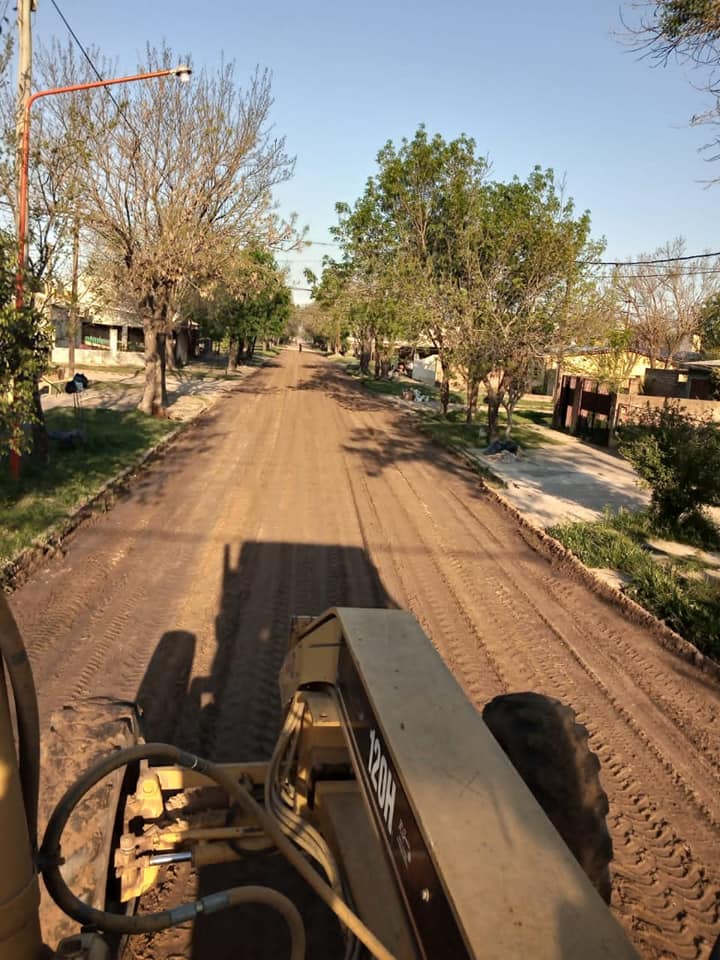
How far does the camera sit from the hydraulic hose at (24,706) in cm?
143

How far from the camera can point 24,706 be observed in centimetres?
148

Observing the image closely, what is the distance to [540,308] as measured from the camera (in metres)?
19.9

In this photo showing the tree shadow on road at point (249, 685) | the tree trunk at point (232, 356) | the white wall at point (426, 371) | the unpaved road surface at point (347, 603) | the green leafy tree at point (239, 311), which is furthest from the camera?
the white wall at point (426, 371)

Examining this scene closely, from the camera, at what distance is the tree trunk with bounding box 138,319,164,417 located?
21.1 metres

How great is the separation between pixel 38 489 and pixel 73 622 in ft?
17.8

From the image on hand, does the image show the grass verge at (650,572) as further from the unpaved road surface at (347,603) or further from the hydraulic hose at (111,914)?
Result: the hydraulic hose at (111,914)

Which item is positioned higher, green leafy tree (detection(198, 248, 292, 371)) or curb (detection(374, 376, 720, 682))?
green leafy tree (detection(198, 248, 292, 371))

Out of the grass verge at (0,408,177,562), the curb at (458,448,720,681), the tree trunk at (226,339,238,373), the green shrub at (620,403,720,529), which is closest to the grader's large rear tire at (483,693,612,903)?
the curb at (458,448,720,681)

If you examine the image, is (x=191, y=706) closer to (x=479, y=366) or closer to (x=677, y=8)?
(x=677, y=8)

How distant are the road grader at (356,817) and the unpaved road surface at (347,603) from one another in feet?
1.85

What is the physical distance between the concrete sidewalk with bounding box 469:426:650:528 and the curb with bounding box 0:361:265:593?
26.1 ft

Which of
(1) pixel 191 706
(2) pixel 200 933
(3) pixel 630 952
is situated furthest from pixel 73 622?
(3) pixel 630 952

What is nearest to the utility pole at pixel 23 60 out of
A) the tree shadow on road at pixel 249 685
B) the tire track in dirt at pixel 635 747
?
the tree shadow on road at pixel 249 685

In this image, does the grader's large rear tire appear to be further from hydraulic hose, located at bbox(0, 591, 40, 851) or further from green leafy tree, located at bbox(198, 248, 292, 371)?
green leafy tree, located at bbox(198, 248, 292, 371)
